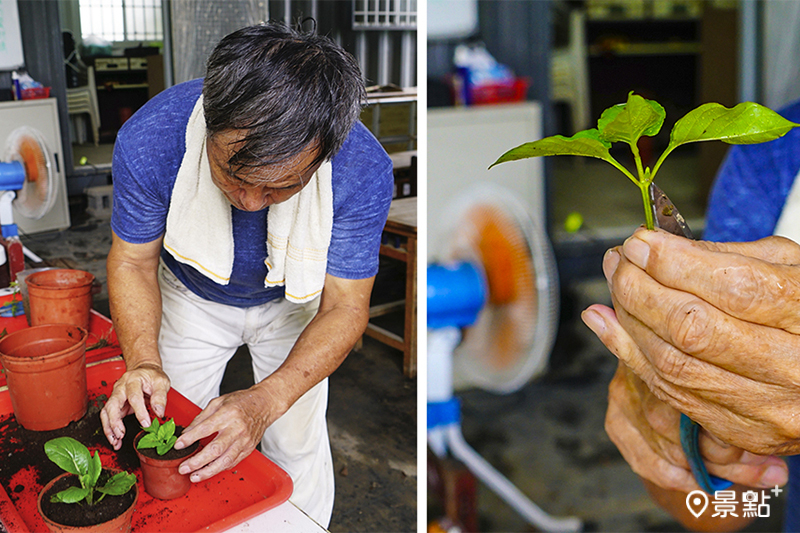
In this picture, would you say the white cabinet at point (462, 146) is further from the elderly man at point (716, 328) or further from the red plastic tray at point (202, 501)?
the elderly man at point (716, 328)

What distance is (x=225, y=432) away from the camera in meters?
1.13

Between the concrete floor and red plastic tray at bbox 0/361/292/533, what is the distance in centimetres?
144

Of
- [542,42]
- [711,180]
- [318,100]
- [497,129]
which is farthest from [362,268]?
[711,180]

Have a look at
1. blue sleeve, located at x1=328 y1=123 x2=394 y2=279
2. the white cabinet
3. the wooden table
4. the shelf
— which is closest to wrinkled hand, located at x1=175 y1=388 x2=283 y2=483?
blue sleeve, located at x1=328 y1=123 x2=394 y2=279

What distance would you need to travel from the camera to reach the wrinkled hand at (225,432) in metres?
1.07

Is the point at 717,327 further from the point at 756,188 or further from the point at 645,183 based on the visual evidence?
the point at 756,188

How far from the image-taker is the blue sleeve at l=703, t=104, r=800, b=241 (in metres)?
1.42

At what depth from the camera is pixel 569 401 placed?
3336 mm

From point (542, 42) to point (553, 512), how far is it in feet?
7.54

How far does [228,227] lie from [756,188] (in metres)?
1.22

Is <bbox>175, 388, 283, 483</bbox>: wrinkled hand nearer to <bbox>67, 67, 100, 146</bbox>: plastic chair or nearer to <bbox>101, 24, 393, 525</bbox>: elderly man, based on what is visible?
<bbox>101, 24, 393, 525</bbox>: elderly man

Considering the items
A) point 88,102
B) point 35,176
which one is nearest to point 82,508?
point 35,176

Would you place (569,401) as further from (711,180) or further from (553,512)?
(711,180)

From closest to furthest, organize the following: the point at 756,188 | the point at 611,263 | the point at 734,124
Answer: the point at 734,124 < the point at 611,263 < the point at 756,188
